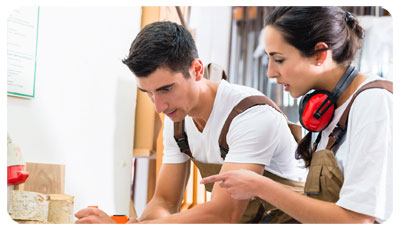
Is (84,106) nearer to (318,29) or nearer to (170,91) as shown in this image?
(170,91)

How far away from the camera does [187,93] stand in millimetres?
1045

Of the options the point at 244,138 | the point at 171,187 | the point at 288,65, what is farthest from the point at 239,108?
the point at 171,187

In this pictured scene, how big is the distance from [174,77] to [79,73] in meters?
0.32

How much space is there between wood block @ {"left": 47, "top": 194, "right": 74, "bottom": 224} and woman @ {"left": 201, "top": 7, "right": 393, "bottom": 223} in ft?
1.23

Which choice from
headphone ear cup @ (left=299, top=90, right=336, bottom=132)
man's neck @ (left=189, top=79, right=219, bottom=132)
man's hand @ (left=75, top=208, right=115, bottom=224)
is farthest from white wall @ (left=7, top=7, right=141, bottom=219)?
headphone ear cup @ (left=299, top=90, right=336, bottom=132)

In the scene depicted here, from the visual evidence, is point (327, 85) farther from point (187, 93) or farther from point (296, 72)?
point (187, 93)

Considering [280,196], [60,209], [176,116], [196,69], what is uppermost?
[196,69]

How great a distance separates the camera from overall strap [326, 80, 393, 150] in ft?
2.45

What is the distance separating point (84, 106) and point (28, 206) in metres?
0.39

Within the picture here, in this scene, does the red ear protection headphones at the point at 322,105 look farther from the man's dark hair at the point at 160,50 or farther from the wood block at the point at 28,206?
the wood block at the point at 28,206

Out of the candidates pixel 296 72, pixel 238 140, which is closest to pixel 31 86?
pixel 238 140

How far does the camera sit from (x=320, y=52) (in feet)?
2.73

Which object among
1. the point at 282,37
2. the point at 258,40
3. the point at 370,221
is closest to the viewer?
the point at 370,221

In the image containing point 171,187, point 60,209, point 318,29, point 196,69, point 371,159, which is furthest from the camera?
point 171,187
